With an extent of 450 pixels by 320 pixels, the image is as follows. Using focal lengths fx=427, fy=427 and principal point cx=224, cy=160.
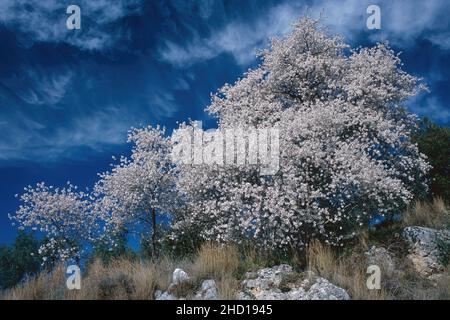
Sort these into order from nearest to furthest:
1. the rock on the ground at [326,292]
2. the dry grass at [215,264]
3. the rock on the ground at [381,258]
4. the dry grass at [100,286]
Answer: the rock on the ground at [326,292] → the dry grass at [100,286] → the dry grass at [215,264] → the rock on the ground at [381,258]

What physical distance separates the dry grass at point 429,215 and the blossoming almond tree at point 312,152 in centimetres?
74

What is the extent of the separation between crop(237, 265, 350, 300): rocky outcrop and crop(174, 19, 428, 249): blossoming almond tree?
1.93 meters

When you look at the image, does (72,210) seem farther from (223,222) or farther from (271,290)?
(271,290)

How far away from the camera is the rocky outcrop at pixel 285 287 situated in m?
11.9

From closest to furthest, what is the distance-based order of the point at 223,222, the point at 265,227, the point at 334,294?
the point at 334,294 → the point at 265,227 → the point at 223,222

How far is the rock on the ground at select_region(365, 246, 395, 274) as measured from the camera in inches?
559

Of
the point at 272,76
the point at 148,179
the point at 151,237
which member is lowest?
the point at 151,237

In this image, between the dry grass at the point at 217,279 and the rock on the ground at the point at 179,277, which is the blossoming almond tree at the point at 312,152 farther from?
the rock on the ground at the point at 179,277

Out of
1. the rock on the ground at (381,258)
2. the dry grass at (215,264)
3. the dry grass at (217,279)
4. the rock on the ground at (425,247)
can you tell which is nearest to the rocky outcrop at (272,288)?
the dry grass at (217,279)

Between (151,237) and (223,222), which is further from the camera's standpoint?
(151,237)

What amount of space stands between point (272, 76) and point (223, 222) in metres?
9.11
